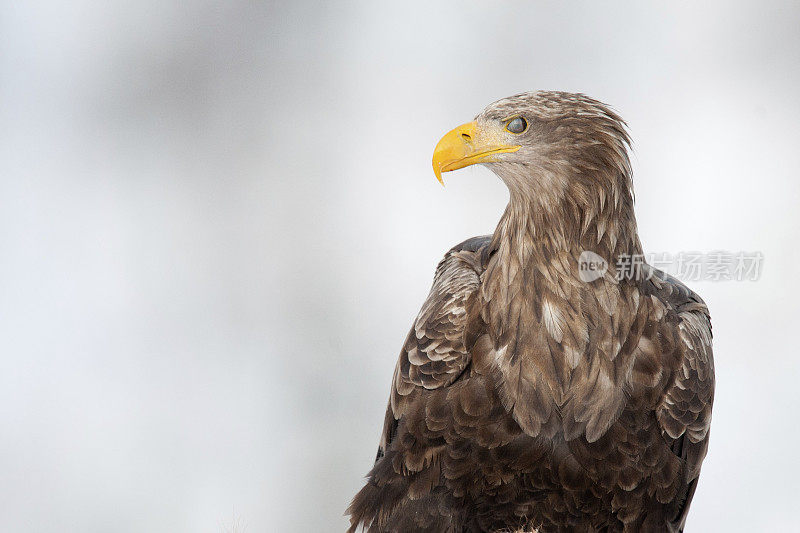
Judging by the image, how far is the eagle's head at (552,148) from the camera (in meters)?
1.83

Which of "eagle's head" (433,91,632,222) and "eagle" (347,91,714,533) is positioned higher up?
"eagle's head" (433,91,632,222)

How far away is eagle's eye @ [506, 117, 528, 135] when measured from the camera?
6.02 ft

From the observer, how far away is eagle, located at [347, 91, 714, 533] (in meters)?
1.85

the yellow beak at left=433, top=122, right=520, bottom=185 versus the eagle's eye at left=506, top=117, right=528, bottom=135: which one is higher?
the eagle's eye at left=506, top=117, right=528, bottom=135

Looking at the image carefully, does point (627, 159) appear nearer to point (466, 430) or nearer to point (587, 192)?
point (587, 192)

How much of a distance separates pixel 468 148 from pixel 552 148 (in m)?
0.19

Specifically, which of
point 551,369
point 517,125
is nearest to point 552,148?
point 517,125

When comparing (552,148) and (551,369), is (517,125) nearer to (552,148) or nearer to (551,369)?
(552,148)

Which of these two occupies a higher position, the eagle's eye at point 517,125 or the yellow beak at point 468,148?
the eagle's eye at point 517,125

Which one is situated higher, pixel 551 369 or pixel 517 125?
pixel 517 125

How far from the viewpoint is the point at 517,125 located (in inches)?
72.3

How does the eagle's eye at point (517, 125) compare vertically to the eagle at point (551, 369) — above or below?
above

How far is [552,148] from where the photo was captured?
5.98 feet

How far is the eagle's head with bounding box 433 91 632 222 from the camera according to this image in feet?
5.99
